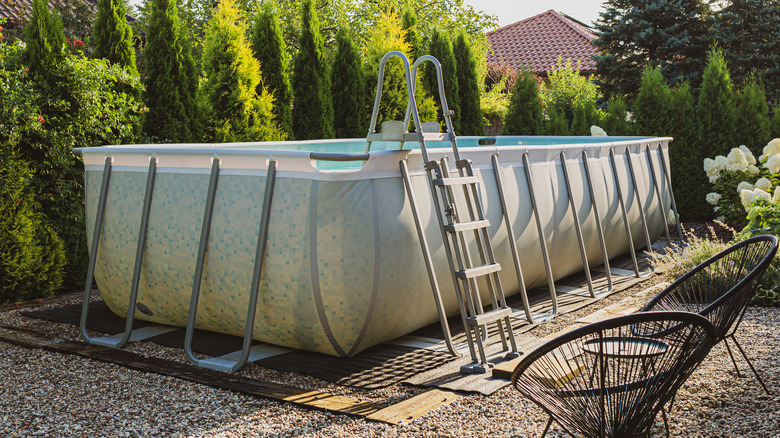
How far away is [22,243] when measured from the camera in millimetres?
5305

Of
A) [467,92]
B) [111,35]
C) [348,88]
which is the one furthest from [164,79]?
[467,92]

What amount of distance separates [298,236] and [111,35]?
449cm

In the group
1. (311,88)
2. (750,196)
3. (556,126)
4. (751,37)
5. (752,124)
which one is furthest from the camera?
(751,37)

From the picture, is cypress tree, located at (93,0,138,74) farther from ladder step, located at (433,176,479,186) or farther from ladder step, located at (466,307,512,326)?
ladder step, located at (466,307,512,326)

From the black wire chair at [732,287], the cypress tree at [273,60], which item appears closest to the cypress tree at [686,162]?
the cypress tree at [273,60]

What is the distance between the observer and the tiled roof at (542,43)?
27.0 meters

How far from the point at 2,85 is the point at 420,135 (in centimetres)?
363

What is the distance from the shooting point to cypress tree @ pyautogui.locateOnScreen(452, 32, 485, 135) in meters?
10.4

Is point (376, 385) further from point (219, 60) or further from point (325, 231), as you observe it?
point (219, 60)

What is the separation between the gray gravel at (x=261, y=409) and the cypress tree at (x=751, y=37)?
47.7 feet

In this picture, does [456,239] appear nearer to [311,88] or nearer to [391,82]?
[311,88]

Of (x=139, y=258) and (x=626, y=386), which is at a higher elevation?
(x=139, y=258)

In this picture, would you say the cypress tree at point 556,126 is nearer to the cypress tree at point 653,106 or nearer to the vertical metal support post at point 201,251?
the cypress tree at point 653,106

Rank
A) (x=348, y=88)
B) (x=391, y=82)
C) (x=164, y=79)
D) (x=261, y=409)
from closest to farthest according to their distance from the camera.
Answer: (x=261, y=409) < (x=164, y=79) < (x=391, y=82) < (x=348, y=88)
